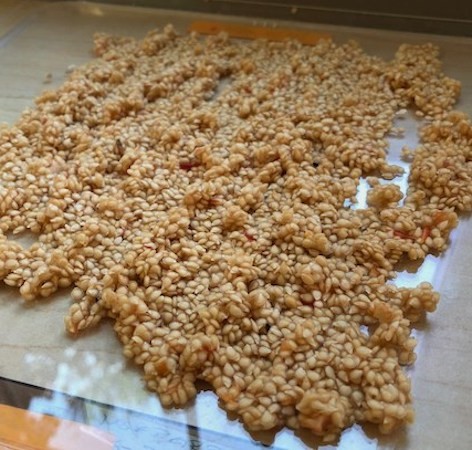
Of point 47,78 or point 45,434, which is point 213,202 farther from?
point 47,78

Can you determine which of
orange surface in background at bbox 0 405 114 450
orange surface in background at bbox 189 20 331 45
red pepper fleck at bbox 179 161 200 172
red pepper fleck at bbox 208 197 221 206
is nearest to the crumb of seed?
orange surface in background at bbox 189 20 331 45

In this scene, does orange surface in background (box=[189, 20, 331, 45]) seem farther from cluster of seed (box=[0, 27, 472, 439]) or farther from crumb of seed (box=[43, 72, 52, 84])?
crumb of seed (box=[43, 72, 52, 84])

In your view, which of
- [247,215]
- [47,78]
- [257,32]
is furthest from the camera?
[257,32]

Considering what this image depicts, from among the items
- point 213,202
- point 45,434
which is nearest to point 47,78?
point 213,202

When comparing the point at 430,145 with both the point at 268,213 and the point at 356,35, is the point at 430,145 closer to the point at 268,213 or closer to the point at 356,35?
the point at 268,213

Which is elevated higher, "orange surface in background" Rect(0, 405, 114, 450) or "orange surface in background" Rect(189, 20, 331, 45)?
"orange surface in background" Rect(189, 20, 331, 45)

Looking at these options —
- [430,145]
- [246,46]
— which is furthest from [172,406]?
[246,46]
